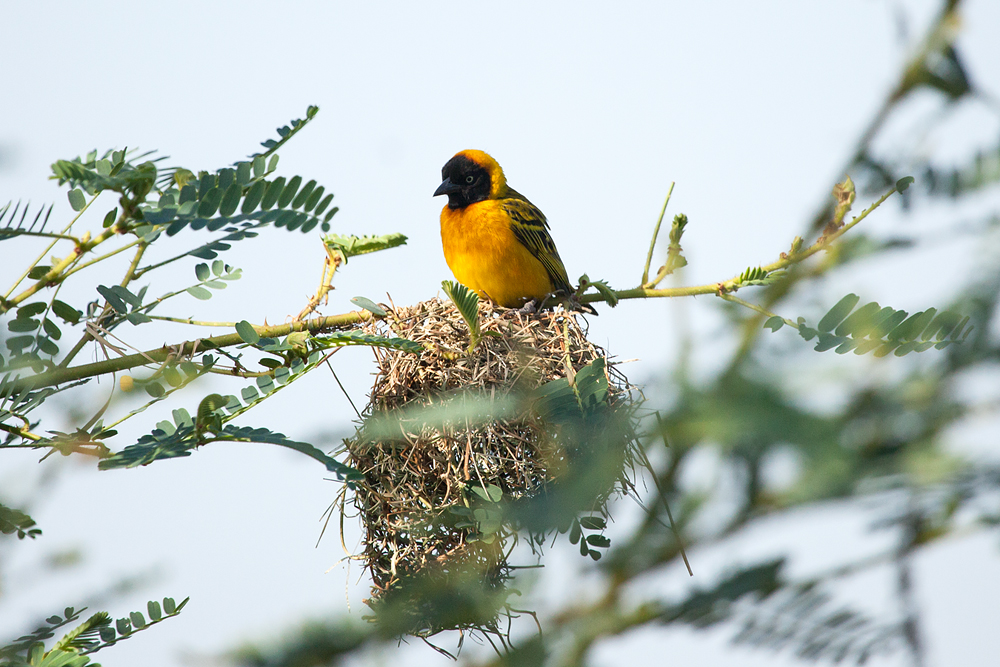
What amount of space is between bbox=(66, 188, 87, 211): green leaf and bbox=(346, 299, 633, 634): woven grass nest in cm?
86

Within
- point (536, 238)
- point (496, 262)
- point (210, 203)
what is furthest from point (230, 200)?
point (536, 238)

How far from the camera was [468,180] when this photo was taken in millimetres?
3850

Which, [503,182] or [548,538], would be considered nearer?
[548,538]

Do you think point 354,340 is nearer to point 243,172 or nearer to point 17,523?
point 243,172

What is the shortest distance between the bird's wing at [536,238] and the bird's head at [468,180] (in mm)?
200

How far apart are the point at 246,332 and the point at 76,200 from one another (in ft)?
1.46

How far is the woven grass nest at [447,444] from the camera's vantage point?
209 centimetres

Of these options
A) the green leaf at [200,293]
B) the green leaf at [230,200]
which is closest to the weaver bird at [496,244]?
the green leaf at [200,293]

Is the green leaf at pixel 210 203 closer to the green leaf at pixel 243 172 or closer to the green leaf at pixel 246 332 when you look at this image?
the green leaf at pixel 243 172

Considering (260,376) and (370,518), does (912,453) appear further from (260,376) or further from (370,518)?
(370,518)

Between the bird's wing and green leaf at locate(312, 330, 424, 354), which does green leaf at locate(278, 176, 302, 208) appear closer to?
green leaf at locate(312, 330, 424, 354)

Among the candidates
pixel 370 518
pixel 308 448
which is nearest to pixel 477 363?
pixel 370 518

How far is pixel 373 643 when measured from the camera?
1.33 feet

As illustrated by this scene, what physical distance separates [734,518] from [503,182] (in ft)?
12.2
